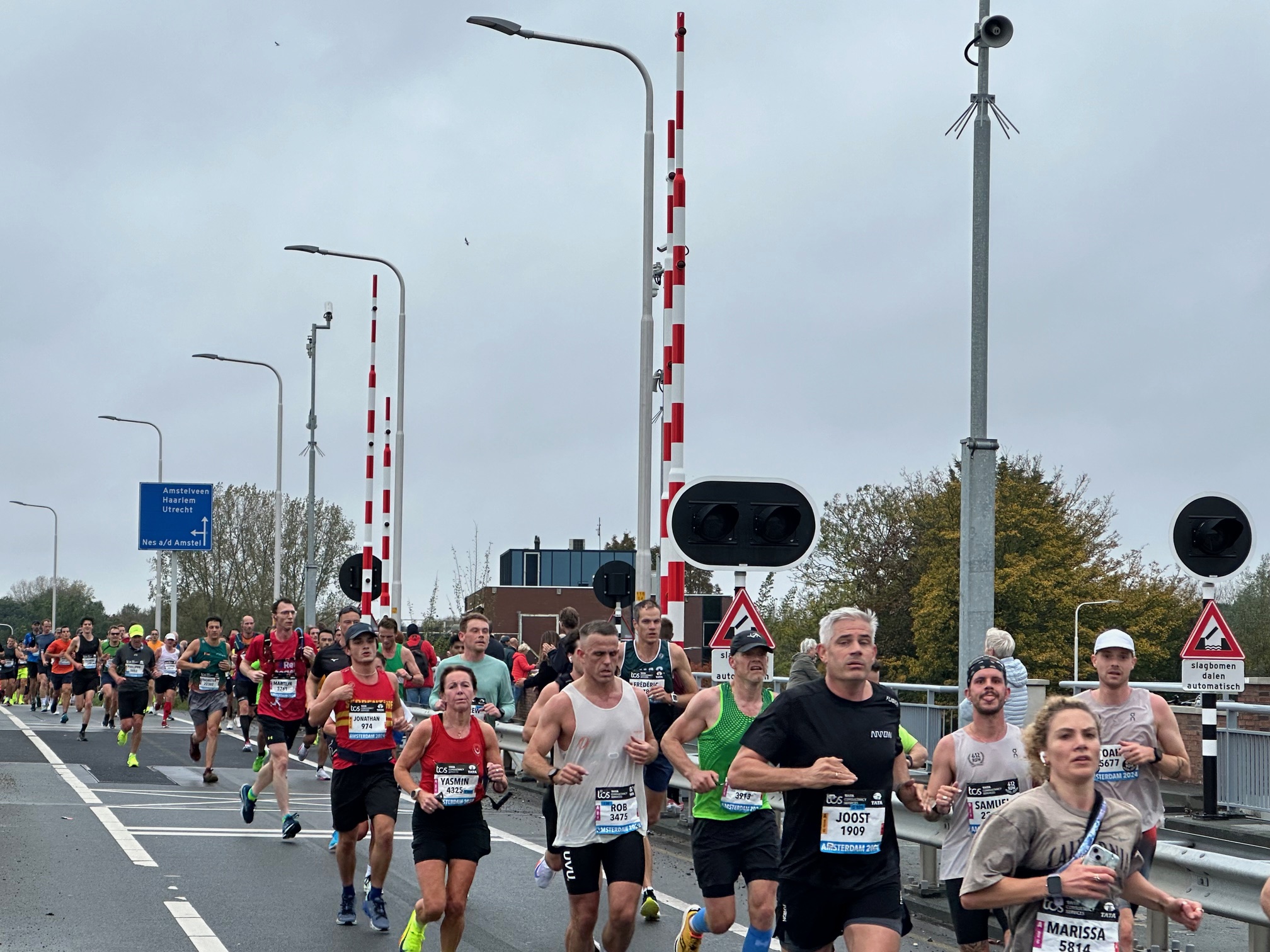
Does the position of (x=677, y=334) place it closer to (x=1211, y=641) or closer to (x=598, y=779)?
(x=1211, y=641)

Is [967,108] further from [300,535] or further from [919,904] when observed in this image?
[300,535]

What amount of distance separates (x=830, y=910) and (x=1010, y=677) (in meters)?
3.84

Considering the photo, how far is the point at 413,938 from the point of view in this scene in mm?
8477

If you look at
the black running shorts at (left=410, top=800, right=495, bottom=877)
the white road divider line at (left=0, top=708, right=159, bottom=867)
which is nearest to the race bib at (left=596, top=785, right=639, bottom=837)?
the black running shorts at (left=410, top=800, right=495, bottom=877)

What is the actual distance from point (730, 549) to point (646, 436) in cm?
839

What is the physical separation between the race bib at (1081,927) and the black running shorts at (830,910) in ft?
4.40

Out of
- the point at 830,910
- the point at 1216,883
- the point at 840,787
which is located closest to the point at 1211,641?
the point at 1216,883

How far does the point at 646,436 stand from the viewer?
20.6m

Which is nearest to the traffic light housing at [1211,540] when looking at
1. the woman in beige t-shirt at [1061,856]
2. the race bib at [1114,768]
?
the race bib at [1114,768]

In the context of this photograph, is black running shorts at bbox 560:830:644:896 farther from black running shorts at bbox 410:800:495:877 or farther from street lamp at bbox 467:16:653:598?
street lamp at bbox 467:16:653:598

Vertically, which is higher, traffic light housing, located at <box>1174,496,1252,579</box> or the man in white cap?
traffic light housing, located at <box>1174,496,1252,579</box>

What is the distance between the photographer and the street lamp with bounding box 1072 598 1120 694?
61.2 metres

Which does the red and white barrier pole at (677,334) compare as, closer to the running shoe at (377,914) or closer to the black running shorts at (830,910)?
the running shoe at (377,914)

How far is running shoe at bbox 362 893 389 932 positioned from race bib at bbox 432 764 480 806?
1618mm
